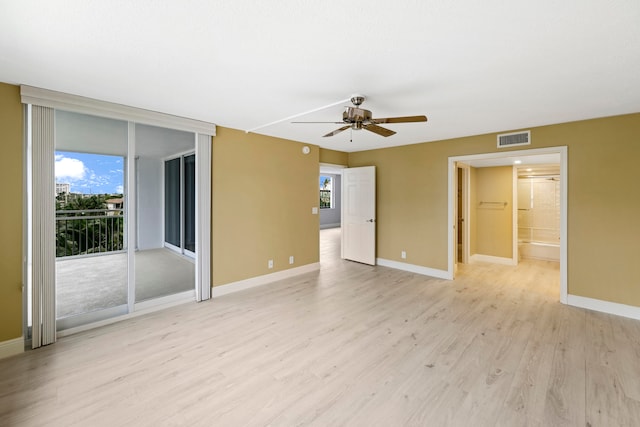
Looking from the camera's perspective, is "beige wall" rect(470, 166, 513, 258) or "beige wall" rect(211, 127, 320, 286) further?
"beige wall" rect(470, 166, 513, 258)

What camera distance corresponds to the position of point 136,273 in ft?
11.5

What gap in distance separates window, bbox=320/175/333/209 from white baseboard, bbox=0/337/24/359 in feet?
32.8

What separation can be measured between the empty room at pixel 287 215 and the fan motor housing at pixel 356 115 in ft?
0.04

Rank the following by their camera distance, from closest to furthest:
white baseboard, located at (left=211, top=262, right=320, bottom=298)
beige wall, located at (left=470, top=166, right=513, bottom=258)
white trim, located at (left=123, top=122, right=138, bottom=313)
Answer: white trim, located at (left=123, top=122, right=138, bottom=313) < white baseboard, located at (left=211, top=262, right=320, bottom=298) < beige wall, located at (left=470, top=166, right=513, bottom=258)

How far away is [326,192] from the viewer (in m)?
12.1

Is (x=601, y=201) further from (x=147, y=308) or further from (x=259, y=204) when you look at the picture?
(x=147, y=308)

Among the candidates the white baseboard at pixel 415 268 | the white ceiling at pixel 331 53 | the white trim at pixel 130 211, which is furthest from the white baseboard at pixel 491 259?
the white trim at pixel 130 211

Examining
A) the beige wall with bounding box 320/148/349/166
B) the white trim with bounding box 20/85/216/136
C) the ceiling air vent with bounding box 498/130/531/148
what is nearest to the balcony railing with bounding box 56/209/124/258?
the white trim with bounding box 20/85/216/136

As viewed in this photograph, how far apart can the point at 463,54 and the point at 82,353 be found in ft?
13.3

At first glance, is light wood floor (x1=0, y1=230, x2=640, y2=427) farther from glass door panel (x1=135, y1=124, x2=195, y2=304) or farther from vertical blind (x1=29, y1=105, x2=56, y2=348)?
glass door panel (x1=135, y1=124, x2=195, y2=304)

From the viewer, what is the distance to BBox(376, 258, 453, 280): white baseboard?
4793 millimetres

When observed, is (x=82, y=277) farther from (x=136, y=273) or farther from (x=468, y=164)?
(x=468, y=164)

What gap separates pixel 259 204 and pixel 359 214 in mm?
2321

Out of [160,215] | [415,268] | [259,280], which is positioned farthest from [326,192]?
[160,215]
